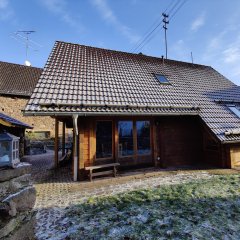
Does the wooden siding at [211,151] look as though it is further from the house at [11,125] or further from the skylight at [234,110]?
the house at [11,125]

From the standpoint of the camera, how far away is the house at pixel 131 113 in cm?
739

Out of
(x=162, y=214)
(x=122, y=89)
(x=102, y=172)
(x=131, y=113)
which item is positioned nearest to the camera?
(x=162, y=214)

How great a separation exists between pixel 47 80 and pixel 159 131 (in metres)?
5.26

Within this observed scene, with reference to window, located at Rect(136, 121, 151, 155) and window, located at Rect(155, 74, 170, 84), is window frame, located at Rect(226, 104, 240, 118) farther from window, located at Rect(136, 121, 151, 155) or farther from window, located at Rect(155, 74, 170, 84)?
window, located at Rect(136, 121, 151, 155)

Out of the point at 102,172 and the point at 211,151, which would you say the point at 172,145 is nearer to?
the point at 211,151

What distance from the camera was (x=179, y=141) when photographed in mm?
9188

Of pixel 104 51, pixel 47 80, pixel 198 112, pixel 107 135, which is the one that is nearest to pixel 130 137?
pixel 107 135

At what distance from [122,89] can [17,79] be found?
56.3 ft

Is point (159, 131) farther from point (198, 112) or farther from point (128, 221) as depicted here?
point (128, 221)

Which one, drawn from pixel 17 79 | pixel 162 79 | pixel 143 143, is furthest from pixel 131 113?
pixel 17 79

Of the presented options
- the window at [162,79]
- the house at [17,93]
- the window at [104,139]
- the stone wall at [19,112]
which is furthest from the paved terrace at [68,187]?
the house at [17,93]

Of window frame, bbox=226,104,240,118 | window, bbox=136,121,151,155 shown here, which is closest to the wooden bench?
window, bbox=136,121,151,155

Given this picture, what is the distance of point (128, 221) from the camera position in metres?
4.04

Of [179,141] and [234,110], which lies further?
[234,110]
